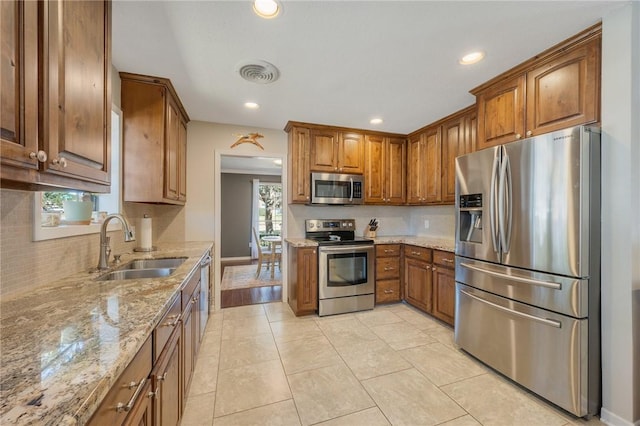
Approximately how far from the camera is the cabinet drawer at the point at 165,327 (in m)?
1.06

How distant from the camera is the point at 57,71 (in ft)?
2.83

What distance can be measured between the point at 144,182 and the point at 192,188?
106 cm

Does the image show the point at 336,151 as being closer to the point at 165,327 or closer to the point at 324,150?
the point at 324,150

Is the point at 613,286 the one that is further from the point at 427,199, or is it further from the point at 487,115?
the point at 427,199

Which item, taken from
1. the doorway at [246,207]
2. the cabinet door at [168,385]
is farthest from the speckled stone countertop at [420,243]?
the doorway at [246,207]

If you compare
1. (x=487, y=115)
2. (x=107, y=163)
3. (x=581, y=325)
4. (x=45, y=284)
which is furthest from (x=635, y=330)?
(x=45, y=284)

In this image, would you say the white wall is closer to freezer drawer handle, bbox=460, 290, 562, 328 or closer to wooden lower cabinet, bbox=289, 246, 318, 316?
freezer drawer handle, bbox=460, 290, 562, 328

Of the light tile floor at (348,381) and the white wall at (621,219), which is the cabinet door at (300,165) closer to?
the light tile floor at (348,381)

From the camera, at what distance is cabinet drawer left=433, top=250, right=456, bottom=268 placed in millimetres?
2774

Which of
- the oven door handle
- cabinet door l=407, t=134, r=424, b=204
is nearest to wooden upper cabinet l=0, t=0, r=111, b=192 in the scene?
the oven door handle

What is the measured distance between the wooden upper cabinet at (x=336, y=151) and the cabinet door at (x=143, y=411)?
113 inches

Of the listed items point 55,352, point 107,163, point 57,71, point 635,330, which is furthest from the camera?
point 635,330

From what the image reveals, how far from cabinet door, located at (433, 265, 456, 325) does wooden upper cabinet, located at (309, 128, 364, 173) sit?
67.6 inches

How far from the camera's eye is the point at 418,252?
3285 millimetres
